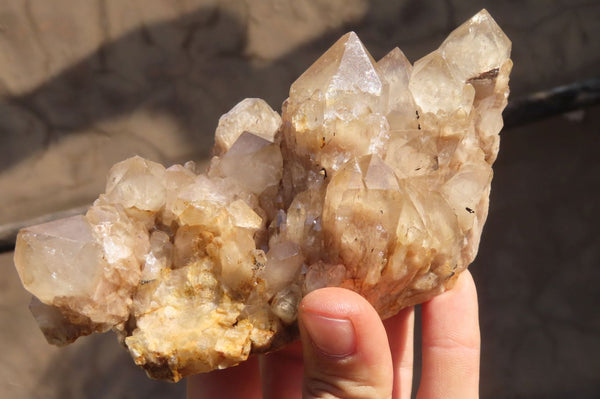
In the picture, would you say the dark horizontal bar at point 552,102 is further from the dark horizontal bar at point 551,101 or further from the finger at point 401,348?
the finger at point 401,348

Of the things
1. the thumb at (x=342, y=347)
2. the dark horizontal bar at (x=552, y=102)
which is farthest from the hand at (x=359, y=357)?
the dark horizontal bar at (x=552, y=102)

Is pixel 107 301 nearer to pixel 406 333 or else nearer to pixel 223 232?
pixel 223 232

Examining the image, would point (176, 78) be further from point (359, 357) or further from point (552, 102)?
point (359, 357)

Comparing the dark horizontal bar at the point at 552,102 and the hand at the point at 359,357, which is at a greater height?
the dark horizontal bar at the point at 552,102

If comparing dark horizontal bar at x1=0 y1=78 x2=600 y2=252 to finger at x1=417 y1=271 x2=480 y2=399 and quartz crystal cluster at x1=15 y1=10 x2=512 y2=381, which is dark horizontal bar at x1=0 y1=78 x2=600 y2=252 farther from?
quartz crystal cluster at x1=15 y1=10 x2=512 y2=381

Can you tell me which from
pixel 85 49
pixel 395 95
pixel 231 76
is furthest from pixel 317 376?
pixel 85 49

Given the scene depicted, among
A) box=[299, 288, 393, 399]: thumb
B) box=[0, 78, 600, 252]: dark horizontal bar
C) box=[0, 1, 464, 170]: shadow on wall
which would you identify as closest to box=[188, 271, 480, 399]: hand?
box=[299, 288, 393, 399]: thumb

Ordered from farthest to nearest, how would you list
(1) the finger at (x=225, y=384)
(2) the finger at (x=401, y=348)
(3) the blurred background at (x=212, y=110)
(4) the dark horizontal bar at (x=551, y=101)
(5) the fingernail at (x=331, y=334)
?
1. (3) the blurred background at (x=212, y=110)
2. (4) the dark horizontal bar at (x=551, y=101)
3. (2) the finger at (x=401, y=348)
4. (1) the finger at (x=225, y=384)
5. (5) the fingernail at (x=331, y=334)

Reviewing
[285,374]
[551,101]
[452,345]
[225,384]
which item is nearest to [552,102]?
[551,101]
